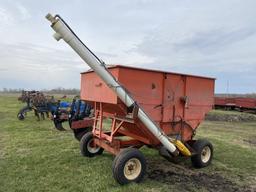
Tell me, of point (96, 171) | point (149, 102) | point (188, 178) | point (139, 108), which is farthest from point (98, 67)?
point (188, 178)

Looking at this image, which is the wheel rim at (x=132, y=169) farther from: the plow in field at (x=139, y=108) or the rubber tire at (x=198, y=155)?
the rubber tire at (x=198, y=155)

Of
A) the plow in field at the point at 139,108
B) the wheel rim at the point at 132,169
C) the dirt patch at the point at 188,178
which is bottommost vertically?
the dirt patch at the point at 188,178

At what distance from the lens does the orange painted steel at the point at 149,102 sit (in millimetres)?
5141

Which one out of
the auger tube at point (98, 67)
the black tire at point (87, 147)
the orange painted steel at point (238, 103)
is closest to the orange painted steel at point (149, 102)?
the auger tube at point (98, 67)

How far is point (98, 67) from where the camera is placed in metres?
4.57

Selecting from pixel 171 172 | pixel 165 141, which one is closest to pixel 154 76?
pixel 165 141

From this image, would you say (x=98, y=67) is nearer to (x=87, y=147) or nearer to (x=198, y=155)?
(x=87, y=147)

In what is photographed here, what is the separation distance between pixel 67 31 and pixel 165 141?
9.10 ft

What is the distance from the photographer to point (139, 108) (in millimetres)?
4879

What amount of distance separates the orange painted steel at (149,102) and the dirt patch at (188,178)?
0.67 meters

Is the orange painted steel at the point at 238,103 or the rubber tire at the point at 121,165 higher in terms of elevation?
the orange painted steel at the point at 238,103

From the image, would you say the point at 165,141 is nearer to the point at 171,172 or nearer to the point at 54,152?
the point at 171,172

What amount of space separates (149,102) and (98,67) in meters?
1.39

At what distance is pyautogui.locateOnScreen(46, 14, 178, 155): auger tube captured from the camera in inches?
162
